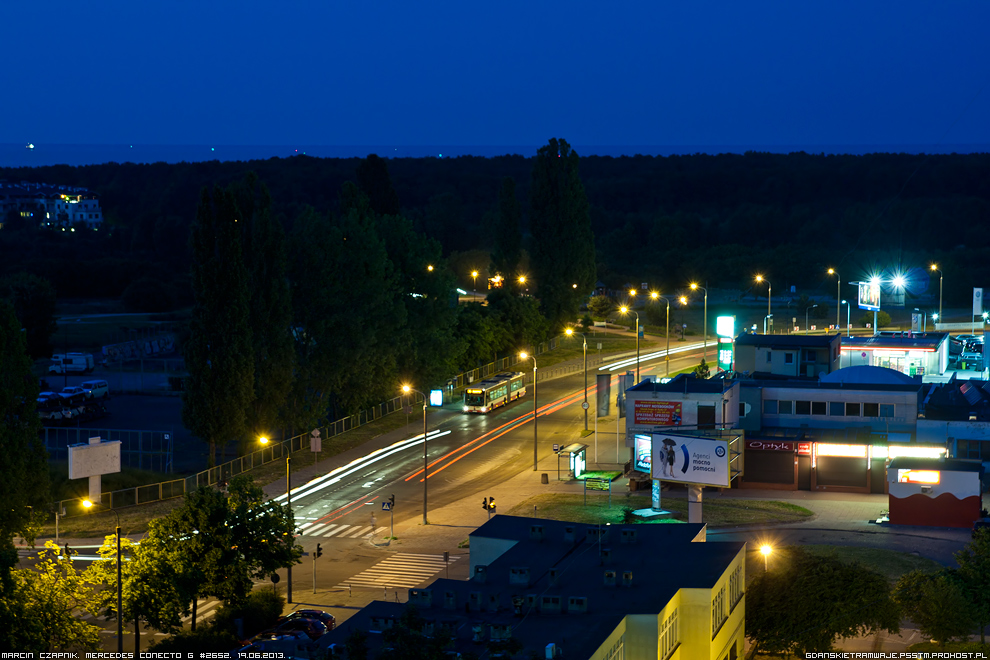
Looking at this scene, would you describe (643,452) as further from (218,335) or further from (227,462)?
(218,335)

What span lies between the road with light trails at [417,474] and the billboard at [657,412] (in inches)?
226

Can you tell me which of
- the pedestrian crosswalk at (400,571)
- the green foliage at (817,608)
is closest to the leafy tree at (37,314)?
the pedestrian crosswalk at (400,571)

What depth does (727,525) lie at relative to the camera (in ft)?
154

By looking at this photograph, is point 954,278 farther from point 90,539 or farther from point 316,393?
point 90,539

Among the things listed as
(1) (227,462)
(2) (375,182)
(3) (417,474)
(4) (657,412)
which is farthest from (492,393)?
(1) (227,462)

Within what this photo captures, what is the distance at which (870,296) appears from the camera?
94.2m

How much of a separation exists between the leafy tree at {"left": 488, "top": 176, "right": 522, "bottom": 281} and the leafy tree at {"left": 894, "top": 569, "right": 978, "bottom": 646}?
67.0m

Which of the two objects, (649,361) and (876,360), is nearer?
(876,360)

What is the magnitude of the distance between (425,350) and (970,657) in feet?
160

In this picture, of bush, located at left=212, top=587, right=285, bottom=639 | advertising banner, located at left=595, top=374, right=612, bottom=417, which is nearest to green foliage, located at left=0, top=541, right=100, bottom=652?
bush, located at left=212, top=587, right=285, bottom=639

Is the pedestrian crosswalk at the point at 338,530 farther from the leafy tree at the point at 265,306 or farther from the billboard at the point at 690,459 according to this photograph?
the billboard at the point at 690,459

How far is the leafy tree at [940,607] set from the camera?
30500 millimetres

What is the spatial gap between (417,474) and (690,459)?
16.4m

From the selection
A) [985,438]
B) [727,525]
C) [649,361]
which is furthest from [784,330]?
[727,525]
